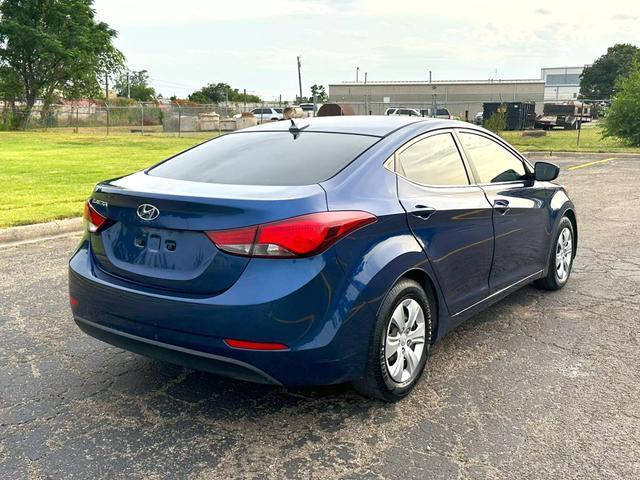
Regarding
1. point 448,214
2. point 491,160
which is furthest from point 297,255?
point 491,160

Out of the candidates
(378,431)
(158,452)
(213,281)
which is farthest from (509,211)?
(158,452)

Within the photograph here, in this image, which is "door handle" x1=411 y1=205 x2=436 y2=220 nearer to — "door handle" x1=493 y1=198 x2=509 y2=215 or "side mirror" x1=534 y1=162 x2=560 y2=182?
"door handle" x1=493 y1=198 x2=509 y2=215

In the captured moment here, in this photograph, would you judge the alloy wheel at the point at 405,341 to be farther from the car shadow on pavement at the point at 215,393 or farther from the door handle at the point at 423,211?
the door handle at the point at 423,211

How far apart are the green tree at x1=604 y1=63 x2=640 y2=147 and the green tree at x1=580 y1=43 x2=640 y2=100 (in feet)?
239

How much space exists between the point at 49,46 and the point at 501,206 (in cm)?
4477

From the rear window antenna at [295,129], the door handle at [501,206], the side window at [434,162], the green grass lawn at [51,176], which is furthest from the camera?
the green grass lawn at [51,176]

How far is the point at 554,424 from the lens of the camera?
331 centimetres

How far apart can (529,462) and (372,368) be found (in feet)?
2.78

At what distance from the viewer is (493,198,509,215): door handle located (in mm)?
4464

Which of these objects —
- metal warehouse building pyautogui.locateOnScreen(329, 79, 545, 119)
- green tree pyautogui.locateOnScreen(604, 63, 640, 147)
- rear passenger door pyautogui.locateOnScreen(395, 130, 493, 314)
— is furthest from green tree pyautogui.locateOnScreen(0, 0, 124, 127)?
rear passenger door pyautogui.locateOnScreen(395, 130, 493, 314)

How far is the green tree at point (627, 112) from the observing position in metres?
24.1

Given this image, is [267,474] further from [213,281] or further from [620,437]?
[620,437]

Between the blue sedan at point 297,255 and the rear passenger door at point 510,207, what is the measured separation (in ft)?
0.62

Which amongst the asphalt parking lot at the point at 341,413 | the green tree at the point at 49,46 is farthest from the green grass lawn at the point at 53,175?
the green tree at the point at 49,46
